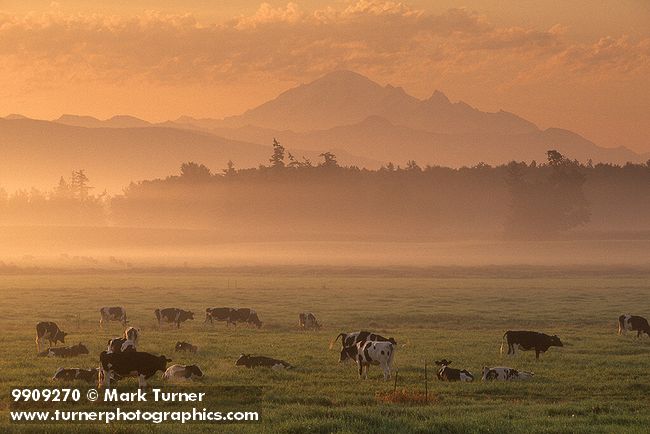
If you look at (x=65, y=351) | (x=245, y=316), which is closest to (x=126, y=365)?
(x=65, y=351)

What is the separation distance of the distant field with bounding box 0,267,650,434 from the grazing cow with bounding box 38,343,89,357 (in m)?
0.99

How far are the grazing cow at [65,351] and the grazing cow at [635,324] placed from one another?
26444 mm

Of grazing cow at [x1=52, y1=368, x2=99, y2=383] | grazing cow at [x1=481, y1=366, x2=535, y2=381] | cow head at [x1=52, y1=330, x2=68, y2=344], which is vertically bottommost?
grazing cow at [x1=481, y1=366, x2=535, y2=381]

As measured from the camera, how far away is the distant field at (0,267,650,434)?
22.3 meters

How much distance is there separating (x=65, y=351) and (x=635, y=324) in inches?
1086

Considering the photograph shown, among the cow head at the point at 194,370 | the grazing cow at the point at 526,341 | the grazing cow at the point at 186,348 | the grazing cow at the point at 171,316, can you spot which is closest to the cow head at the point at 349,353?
the cow head at the point at 194,370

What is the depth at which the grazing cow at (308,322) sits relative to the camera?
1880 inches

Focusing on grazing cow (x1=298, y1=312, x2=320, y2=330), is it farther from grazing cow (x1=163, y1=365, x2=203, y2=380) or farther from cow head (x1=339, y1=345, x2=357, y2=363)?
grazing cow (x1=163, y1=365, x2=203, y2=380)

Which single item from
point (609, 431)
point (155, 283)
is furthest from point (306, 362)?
point (155, 283)

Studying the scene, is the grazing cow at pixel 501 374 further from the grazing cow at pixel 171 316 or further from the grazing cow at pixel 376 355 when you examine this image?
the grazing cow at pixel 171 316

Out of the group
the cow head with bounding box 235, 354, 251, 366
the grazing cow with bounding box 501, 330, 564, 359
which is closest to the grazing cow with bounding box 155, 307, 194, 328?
the cow head with bounding box 235, 354, 251, 366

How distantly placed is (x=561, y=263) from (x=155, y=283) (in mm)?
82156

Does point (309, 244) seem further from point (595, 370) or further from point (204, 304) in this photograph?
point (595, 370)

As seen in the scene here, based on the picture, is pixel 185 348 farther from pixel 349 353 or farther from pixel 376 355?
pixel 376 355
